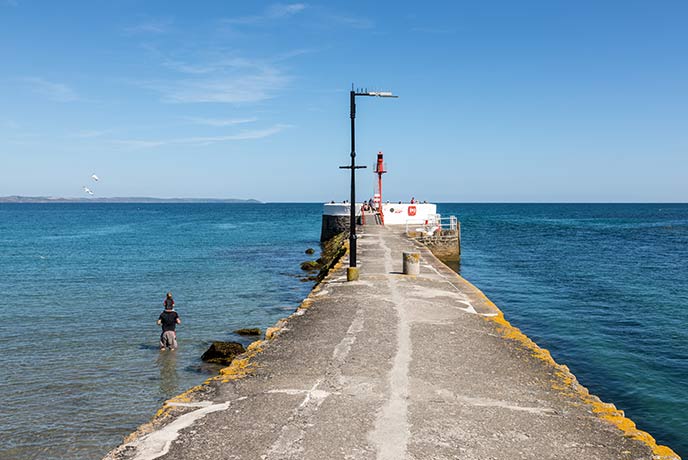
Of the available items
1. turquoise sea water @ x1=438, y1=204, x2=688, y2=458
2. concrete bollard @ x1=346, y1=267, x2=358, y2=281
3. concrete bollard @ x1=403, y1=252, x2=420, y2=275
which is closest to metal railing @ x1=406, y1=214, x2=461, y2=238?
turquoise sea water @ x1=438, y1=204, x2=688, y2=458

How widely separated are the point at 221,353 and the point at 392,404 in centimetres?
781

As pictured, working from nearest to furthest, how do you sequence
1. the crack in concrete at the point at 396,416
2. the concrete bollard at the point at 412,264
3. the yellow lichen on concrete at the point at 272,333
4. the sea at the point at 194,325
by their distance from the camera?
the crack in concrete at the point at 396,416 → the sea at the point at 194,325 → the yellow lichen on concrete at the point at 272,333 → the concrete bollard at the point at 412,264

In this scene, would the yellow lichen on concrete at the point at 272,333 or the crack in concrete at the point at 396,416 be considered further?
the yellow lichen on concrete at the point at 272,333

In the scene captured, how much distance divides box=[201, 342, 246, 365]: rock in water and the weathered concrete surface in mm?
2858

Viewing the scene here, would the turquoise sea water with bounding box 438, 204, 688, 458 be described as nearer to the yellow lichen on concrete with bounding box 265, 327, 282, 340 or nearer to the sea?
the sea

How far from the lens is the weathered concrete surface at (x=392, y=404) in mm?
6191

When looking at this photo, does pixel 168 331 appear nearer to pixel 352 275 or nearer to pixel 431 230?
pixel 352 275

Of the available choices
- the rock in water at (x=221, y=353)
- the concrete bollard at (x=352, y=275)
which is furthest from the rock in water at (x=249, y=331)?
the concrete bollard at (x=352, y=275)

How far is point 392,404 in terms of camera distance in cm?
737

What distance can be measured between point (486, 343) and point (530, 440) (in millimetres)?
4248

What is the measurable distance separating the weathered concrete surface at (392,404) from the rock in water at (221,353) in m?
2.86

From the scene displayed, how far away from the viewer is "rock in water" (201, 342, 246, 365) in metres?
14.0

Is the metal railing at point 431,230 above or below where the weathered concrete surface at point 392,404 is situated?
above

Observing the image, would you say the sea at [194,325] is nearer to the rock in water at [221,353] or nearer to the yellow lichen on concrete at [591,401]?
the rock in water at [221,353]
